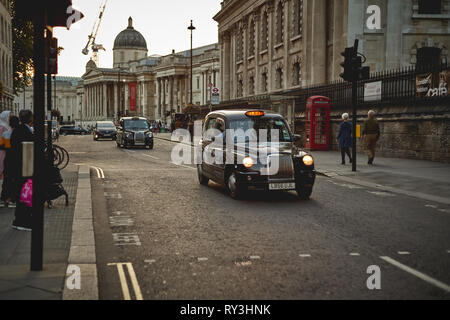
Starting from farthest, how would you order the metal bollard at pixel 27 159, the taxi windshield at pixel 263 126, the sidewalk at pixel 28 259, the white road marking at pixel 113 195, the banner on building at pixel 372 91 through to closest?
the banner on building at pixel 372 91 → the taxi windshield at pixel 263 126 → the white road marking at pixel 113 195 → the metal bollard at pixel 27 159 → the sidewalk at pixel 28 259

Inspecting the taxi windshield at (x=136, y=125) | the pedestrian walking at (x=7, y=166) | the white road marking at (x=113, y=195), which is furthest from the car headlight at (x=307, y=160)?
the taxi windshield at (x=136, y=125)

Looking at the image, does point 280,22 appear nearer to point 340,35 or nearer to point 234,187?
point 340,35

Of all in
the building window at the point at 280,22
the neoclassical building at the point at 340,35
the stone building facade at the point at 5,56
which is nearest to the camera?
the neoclassical building at the point at 340,35

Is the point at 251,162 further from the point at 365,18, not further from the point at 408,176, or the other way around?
the point at 365,18

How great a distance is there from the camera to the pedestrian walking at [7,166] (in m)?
9.02

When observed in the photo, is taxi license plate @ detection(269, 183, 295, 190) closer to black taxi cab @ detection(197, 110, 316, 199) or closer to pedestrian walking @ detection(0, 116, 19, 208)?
black taxi cab @ detection(197, 110, 316, 199)

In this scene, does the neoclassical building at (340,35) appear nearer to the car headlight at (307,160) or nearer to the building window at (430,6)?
the building window at (430,6)

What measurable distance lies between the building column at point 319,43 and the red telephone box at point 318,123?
1018 centimetres

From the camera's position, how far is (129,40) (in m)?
152

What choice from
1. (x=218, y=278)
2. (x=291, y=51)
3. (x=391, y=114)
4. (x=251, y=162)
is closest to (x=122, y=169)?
(x=251, y=162)

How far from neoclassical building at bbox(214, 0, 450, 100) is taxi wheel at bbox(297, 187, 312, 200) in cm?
2232

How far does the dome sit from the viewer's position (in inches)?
5965

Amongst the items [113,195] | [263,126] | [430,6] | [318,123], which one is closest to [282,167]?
[263,126]

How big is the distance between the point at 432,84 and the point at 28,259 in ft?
51.0
